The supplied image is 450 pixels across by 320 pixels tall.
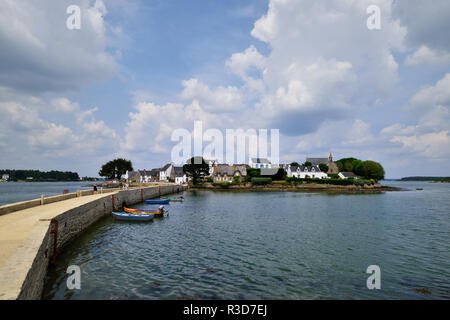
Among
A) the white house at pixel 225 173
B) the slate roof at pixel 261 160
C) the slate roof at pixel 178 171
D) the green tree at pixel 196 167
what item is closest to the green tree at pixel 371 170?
the slate roof at pixel 261 160

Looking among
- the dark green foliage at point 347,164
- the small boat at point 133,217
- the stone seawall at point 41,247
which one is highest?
the dark green foliage at point 347,164

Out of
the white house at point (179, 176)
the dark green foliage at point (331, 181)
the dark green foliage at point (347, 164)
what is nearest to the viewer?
the dark green foliage at point (331, 181)

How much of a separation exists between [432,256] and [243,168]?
121m

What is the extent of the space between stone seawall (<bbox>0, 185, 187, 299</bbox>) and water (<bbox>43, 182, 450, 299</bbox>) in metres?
0.94

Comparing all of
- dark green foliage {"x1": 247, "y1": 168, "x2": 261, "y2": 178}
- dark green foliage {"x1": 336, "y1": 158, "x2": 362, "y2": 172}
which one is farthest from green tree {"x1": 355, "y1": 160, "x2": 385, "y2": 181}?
dark green foliage {"x1": 247, "y1": 168, "x2": 261, "y2": 178}

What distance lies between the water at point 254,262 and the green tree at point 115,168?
132m

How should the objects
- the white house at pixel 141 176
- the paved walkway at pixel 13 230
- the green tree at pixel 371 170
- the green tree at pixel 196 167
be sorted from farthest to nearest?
the white house at pixel 141 176, the green tree at pixel 371 170, the green tree at pixel 196 167, the paved walkway at pixel 13 230

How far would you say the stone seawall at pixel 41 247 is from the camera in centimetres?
835

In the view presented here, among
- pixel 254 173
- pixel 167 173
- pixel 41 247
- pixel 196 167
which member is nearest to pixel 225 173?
pixel 254 173

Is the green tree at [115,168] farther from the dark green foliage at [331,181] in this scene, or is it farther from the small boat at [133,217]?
the small boat at [133,217]

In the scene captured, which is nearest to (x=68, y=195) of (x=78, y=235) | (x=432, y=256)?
(x=78, y=235)

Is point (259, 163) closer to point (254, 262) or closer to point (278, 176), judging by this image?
point (278, 176)

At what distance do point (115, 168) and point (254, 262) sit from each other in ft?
493

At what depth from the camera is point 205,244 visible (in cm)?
2188
